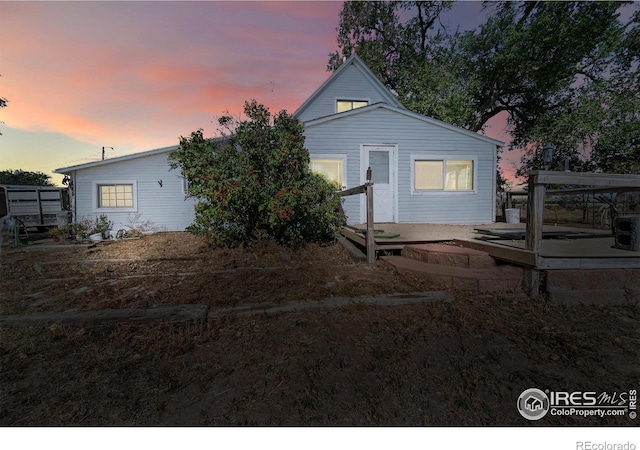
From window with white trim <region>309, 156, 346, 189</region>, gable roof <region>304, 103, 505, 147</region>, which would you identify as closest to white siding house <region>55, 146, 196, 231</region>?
window with white trim <region>309, 156, 346, 189</region>

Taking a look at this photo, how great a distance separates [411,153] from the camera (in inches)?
378

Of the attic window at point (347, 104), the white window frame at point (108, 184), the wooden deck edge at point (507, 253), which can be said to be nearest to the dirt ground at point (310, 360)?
the wooden deck edge at point (507, 253)

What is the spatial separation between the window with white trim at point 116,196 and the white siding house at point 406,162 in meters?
7.48

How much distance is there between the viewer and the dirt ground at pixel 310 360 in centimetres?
185

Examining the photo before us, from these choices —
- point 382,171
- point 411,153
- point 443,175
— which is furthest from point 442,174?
point 382,171

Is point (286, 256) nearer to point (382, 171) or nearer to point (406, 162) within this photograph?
point (382, 171)

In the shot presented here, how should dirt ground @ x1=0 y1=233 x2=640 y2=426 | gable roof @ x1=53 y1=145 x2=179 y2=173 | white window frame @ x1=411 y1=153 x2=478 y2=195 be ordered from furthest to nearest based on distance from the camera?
gable roof @ x1=53 y1=145 x2=179 y2=173 → white window frame @ x1=411 y1=153 x2=478 y2=195 → dirt ground @ x1=0 y1=233 x2=640 y2=426

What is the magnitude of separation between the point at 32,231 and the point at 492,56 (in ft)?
91.2

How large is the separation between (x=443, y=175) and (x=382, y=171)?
2.23 metres

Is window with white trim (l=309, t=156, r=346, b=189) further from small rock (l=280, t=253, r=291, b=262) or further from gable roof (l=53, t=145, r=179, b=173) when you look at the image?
gable roof (l=53, t=145, r=179, b=173)

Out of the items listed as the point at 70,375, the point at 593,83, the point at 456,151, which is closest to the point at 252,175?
the point at 70,375

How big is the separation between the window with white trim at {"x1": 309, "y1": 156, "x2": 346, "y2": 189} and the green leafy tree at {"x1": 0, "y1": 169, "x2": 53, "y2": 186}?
29.1 metres

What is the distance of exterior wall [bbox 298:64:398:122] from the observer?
13109mm

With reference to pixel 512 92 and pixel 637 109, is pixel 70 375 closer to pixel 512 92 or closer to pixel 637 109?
pixel 637 109
